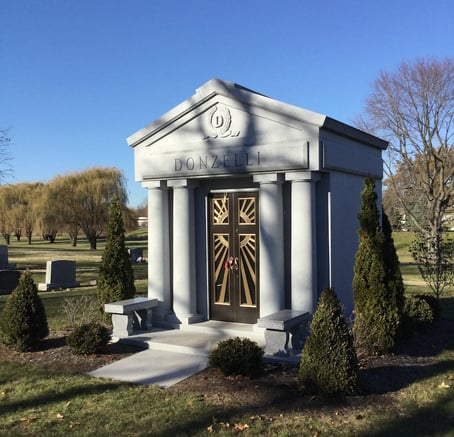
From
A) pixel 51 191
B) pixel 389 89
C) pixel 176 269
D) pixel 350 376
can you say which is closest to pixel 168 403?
pixel 350 376

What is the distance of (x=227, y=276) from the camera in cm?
947

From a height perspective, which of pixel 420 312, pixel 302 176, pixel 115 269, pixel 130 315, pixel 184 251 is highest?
pixel 302 176

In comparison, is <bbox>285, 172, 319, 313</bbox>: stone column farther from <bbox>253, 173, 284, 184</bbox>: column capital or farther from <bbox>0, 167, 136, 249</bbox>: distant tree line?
<bbox>0, 167, 136, 249</bbox>: distant tree line

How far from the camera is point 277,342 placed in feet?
24.1

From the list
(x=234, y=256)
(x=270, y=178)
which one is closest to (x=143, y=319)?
(x=234, y=256)

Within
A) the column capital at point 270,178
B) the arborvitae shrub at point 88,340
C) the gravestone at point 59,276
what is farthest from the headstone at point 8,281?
the column capital at point 270,178

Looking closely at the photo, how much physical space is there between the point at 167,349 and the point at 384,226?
4869 mm

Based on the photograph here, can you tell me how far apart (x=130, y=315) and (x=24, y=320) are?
183cm

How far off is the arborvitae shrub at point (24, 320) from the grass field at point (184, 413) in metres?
1.49

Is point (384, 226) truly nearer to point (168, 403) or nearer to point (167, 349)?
point (167, 349)

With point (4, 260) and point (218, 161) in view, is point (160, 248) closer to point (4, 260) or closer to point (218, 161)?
point (218, 161)

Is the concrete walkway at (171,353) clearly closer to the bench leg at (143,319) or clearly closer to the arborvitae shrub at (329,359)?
the bench leg at (143,319)

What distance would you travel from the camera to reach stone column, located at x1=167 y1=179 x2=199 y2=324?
943cm

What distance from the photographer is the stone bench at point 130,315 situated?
8.85m
